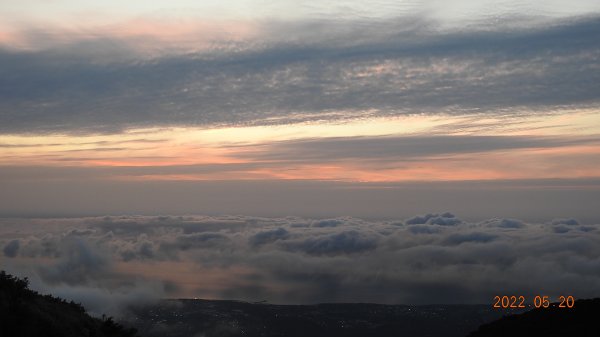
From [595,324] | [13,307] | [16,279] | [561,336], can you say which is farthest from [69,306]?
[595,324]

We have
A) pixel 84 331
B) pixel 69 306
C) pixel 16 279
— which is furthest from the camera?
pixel 69 306

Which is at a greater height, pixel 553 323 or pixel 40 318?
pixel 40 318

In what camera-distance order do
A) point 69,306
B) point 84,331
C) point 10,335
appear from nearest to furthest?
point 10,335 < point 84,331 < point 69,306

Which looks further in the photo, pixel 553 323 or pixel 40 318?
pixel 553 323

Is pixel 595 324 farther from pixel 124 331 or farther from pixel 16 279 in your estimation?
pixel 16 279
